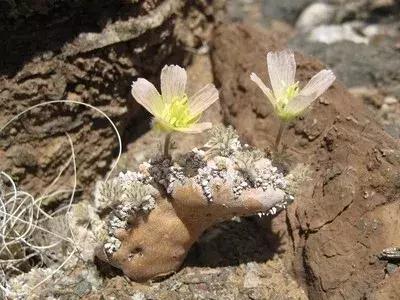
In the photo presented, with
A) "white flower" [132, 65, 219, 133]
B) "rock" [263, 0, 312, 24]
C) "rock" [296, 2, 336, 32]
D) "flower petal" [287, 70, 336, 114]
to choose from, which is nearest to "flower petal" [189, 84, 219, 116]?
"white flower" [132, 65, 219, 133]

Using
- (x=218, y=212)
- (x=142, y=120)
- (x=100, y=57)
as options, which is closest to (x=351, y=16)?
(x=142, y=120)

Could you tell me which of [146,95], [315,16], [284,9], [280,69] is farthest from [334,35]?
[146,95]

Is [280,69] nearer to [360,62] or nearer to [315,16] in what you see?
[360,62]

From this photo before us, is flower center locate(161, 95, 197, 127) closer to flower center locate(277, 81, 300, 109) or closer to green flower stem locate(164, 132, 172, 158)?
green flower stem locate(164, 132, 172, 158)

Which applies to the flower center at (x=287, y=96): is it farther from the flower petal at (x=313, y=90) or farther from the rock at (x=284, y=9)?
the rock at (x=284, y=9)

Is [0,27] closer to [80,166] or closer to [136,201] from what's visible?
[80,166]

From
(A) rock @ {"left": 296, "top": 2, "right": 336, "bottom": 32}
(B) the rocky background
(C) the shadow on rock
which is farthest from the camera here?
(A) rock @ {"left": 296, "top": 2, "right": 336, "bottom": 32}
